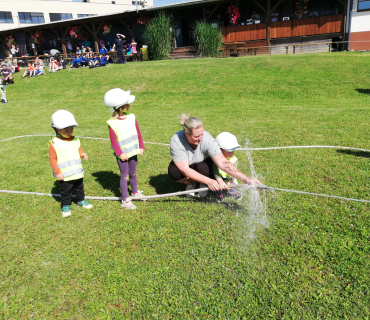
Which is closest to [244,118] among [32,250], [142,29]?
[32,250]

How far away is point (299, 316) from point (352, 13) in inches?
889

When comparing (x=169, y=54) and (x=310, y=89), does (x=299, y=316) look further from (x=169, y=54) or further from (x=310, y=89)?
(x=169, y=54)

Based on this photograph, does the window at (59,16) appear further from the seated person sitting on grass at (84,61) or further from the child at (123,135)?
the child at (123,135)

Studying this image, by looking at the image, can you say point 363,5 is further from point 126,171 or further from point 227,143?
point 126,171

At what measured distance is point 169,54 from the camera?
24328 millimetres

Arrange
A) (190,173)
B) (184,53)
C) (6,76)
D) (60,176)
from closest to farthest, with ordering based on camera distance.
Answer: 1. (190,173)
2. (60,176)
3. (6,76)
4. (184,53)

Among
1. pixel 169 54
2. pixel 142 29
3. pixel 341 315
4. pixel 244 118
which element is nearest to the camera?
pixel 341 315

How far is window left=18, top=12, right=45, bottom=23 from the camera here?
48.2 meters

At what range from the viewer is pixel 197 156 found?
4422mm

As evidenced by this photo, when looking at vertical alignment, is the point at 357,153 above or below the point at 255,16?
below

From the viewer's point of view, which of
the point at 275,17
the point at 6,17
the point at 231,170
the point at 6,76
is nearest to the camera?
the point at 231,170

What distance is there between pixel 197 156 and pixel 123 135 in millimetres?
1109

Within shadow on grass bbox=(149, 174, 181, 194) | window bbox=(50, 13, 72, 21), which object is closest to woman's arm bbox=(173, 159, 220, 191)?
shadow on grass bbox=(149, 174, 181, 194)

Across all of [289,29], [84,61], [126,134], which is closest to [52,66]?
[84,61]
